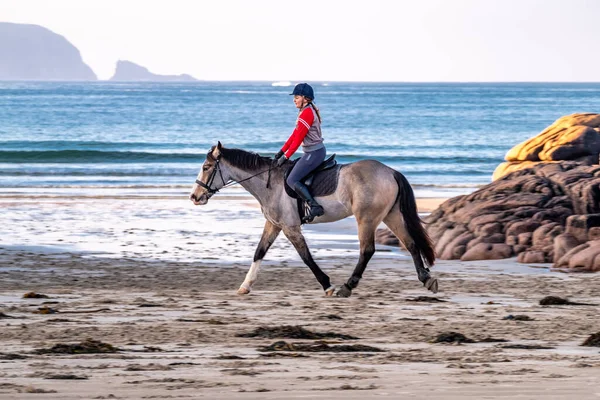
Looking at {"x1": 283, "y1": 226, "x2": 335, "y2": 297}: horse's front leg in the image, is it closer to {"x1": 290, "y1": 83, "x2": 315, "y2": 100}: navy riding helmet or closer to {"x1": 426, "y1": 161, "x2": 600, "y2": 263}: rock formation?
{"x1": 290, "y1": 83, "x2": 315, "y2": 100}: navy riding helmet

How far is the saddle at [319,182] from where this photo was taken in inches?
507

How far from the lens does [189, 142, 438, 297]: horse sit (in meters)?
12.8

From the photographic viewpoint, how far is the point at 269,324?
10508mm

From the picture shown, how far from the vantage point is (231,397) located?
22.2ft

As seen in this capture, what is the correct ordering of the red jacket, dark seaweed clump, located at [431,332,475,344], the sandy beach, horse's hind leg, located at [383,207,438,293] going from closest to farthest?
the sandy beach → dark seaweed clump, located at [431,332,475,344] → the red jacket → horse's hind leg, located at [383,207,438,293]

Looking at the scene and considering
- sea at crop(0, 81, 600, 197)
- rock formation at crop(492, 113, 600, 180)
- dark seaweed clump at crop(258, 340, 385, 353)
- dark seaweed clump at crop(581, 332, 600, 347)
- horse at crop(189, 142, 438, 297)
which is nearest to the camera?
dark seaweed clump at crop(258, 340, 385, 353)

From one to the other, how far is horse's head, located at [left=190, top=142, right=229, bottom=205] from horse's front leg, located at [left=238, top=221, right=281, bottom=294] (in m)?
0.79

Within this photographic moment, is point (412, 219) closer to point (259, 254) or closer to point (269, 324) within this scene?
point (259, 254)

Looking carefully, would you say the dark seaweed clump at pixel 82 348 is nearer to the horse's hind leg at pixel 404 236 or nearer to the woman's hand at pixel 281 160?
the woman's hand at pixel 281 160

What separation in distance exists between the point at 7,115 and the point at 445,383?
8255 centimetres

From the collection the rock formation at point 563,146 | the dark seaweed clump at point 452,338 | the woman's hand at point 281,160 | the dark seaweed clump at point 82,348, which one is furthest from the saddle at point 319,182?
the rock formation at point 563,146

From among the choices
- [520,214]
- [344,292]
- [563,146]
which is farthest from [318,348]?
[563,146]

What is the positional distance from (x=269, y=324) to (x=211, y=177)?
322 cm

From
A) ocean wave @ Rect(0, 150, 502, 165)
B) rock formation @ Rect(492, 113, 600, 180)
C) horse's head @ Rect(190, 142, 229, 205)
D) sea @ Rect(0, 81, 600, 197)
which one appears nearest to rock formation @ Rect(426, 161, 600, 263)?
rock formation @ Rect(492, 113, 600, 180)
